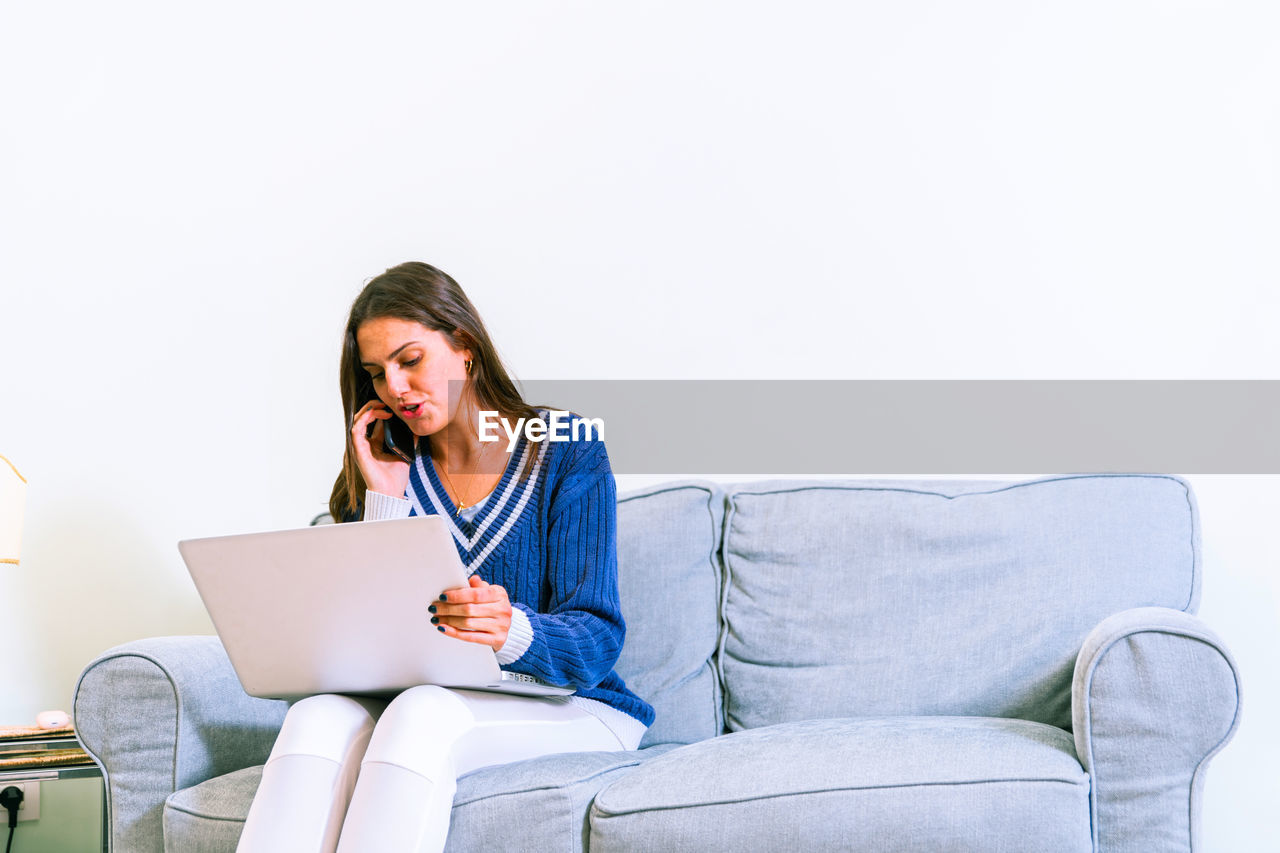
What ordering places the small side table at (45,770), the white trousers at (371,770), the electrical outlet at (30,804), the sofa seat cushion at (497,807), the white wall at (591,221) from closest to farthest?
the white trousers at (371,770)
the sofa seat cushion at (497,807)
the small side table at (45,770)
the white wall at (591,221)
the electrical outlet at (30,804)

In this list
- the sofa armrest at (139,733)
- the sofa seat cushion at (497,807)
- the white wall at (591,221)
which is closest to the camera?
the sofa seat cushion at (497,807)

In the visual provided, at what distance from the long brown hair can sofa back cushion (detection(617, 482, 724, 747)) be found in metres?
0.31

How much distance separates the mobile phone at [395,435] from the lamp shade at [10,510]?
63 cm

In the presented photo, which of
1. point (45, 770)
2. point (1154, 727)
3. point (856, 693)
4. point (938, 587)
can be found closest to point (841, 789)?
point (1154, 727)

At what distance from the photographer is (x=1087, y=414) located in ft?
6.77

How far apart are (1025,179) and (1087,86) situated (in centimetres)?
20

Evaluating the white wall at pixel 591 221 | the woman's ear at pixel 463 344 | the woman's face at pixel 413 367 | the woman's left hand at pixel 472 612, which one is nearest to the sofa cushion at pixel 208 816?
the woman's left hand at pixel 472 612

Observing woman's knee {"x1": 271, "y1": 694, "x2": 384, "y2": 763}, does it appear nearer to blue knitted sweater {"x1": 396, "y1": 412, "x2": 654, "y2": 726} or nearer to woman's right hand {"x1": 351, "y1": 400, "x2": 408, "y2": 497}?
blue knitted sweater {"x1": 396, "y1": 412, "x2": 654, "y2": 726}

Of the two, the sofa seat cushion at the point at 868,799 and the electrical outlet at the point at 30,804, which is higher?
the sofa seat cushion at the point at 868,799

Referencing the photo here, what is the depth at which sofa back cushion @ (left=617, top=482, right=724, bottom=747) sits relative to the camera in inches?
72.0

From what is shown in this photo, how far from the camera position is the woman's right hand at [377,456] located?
1758 millimetres

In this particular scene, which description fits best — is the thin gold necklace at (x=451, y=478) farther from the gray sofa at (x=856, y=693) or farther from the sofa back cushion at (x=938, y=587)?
the sofa back cushion at (x=938, y=587)

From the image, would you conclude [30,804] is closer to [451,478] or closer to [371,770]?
[451,478]

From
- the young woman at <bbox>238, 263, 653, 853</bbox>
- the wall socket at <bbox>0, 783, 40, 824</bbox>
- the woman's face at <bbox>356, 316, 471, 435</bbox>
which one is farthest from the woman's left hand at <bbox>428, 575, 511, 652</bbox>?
the wall socket at <bbox>0, 783, 40, 824</bbox>
